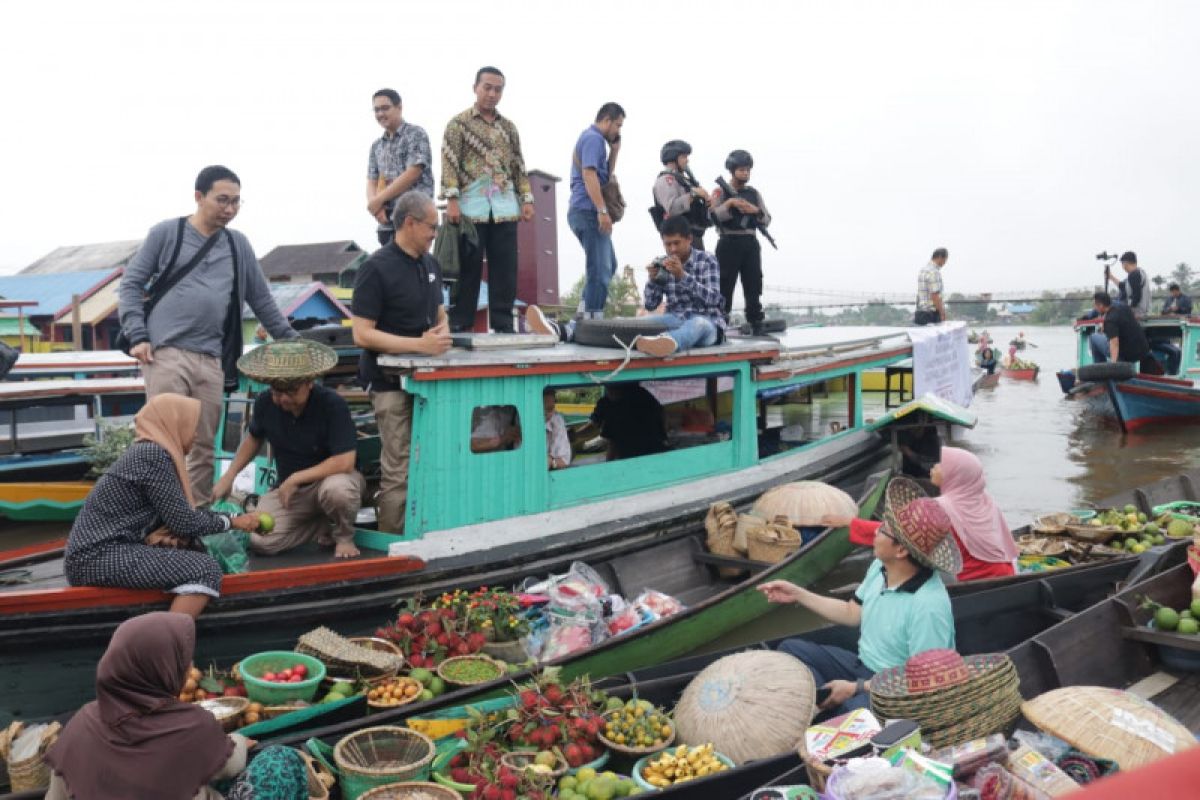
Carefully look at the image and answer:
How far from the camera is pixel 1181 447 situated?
15.7 m

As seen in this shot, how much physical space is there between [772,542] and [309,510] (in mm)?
3311

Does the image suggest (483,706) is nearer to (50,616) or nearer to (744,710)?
(744,710)

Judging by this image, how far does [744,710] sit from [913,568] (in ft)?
3.28

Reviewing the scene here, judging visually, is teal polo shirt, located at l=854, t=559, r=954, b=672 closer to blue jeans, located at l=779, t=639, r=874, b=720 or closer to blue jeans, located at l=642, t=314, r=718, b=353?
blue jeans, located at l=779, t=639, r=874, b=720

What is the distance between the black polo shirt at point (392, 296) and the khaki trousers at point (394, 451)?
3.6 inches

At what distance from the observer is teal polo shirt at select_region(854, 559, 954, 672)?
12.9 ft

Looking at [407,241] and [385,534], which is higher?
[407,241]

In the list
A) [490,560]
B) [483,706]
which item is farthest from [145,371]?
[483,706]

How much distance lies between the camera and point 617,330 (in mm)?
6383

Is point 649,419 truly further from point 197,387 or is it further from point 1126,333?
point 1126,333

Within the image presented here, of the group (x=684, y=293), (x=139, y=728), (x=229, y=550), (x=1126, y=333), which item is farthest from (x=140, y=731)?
(x=1126, y=333)

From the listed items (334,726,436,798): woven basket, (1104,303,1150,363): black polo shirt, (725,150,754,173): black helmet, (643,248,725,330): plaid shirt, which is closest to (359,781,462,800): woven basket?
(334,726,436,798): woven basket

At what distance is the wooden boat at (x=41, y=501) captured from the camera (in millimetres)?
10094

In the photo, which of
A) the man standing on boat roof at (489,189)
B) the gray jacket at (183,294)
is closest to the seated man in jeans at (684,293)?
the man standing on boat roof at (489,189)
